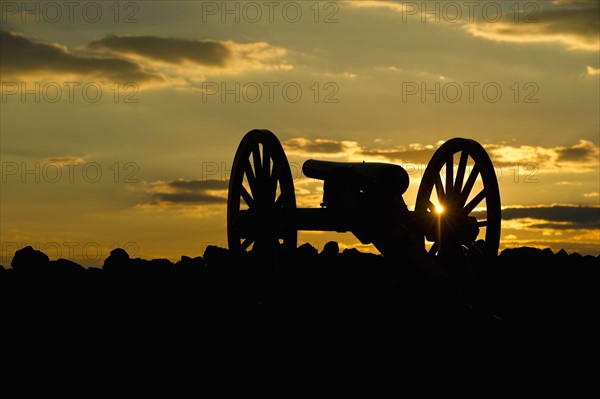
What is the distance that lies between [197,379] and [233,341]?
0.91 metres

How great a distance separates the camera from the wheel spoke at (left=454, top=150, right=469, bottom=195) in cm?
1251

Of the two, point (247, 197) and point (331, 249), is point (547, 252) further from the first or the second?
point (247, 197)

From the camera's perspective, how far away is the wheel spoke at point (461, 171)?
41.0ft

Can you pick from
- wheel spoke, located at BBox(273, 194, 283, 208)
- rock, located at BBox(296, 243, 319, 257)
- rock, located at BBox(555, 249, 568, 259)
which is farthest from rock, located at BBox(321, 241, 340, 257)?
rock, located at BBox(555, 249, 568, 259)

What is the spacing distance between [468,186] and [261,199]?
7.78 ft

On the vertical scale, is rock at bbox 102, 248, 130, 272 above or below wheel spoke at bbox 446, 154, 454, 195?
below

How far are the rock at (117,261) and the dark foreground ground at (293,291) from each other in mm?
14

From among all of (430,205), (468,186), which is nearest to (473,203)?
(468,186)

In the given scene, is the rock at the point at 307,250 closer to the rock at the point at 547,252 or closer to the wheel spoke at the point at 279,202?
the wheel spoke at the point at 279,202

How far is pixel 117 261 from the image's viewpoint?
41.4 feet

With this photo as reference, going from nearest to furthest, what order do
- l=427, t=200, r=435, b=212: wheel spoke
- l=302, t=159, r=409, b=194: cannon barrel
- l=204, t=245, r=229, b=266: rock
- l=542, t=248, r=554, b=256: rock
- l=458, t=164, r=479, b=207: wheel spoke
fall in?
1. l=302, t=159, r=409, b=194: cannon barrel
2. l=458, t=164, r=479, b=207: wheel spoke
3. l=204, t=245, r=229, b=266: rock
4. l=427, t=200, r=435, b=212: wheel spoke
5. l=542, t=248, r=554, b=256: rock

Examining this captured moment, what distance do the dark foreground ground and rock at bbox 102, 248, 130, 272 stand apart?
0.05ft

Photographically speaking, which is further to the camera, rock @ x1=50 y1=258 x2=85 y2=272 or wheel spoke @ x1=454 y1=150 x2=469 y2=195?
wheel spoke @ x1=454 y1=150 x2=469 y2=195

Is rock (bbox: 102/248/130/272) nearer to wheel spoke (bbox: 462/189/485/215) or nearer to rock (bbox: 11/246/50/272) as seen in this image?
rock (bbox: 11/246/50/272)
